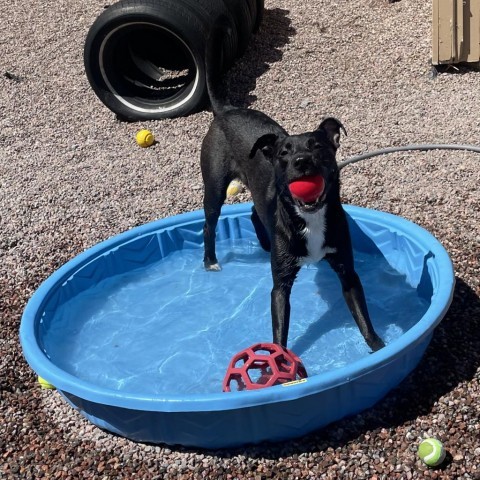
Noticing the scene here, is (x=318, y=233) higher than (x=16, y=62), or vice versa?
(x=318, y=233)

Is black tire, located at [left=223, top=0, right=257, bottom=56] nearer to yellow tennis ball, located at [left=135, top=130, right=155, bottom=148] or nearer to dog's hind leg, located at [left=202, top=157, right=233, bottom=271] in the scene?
yellow tennis ball, located at [left=135, top=130, right=155, bottom=148]

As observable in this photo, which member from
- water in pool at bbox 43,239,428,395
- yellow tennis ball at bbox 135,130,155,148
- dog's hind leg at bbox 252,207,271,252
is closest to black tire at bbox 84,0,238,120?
yellow tennis ball at bbox 135,130,155,148

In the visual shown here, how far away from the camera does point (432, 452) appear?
3527 millimetres

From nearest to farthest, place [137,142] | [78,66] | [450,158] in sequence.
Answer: [450,158] < [137,142] < [78,66]

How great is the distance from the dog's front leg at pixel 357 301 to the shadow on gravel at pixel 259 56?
14.2ft

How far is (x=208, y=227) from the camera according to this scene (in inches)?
223

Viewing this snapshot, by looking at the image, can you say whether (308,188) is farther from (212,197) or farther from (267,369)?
(212,197)

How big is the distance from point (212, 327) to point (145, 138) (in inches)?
127

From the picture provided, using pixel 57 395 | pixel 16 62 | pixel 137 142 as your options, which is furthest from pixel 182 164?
pixel 16 62

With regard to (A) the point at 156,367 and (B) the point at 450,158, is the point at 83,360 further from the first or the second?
(B) the point at 450,158

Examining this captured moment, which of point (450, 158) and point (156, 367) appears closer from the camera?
point (156, 367)

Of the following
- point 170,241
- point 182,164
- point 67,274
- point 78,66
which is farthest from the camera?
point 78,66

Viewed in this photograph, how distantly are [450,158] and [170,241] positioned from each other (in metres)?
2.65

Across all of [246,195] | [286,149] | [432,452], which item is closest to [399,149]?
[246,195]
